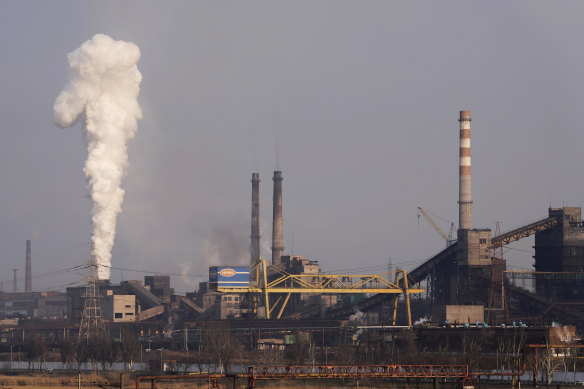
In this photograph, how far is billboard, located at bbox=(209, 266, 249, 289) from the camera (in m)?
177

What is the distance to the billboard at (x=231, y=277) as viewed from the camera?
176625mm

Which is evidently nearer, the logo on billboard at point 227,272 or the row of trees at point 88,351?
the row of trees at point 88,351

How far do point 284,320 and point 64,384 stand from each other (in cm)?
7840

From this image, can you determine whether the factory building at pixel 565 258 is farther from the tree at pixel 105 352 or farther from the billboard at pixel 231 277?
the tree at pixel 105 352

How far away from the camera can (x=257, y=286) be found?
610ft

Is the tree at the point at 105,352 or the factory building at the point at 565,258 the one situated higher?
the factory building at the point at 565,258

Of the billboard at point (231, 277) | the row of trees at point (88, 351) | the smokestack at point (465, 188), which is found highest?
the smokestack at point (465, 188)

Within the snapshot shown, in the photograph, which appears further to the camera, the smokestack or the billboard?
the billboard

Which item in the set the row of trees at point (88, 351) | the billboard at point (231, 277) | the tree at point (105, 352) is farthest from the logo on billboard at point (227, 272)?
the tree at point (105, 352)

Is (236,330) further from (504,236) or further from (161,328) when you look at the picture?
(504,236)

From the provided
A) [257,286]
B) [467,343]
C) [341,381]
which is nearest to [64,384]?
[341,381]

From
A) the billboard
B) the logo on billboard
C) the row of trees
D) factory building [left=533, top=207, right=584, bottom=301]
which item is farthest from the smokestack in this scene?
the row of trees

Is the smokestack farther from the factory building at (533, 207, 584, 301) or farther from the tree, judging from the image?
the tree

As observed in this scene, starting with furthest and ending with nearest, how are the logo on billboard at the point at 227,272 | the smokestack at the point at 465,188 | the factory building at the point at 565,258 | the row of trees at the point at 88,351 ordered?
the factory building at the point at 565,258 → the logo on billboard at the point at 227,272 → the smokestack at the point at 465,188 → the row of trees at the point at 88,351
